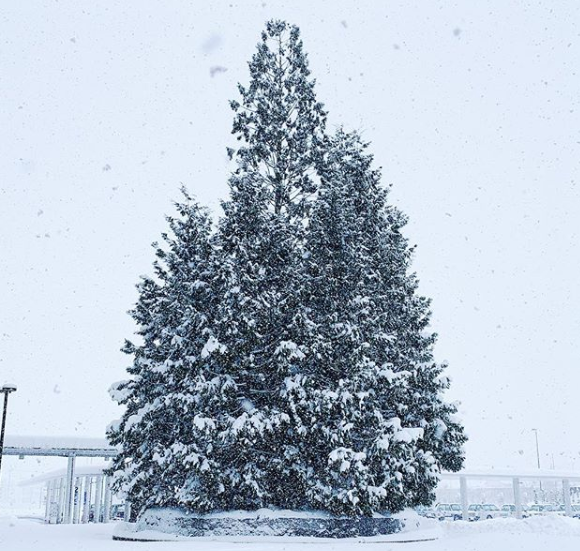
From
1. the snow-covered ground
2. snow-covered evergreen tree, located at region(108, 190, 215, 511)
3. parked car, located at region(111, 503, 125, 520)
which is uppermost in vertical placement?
snow-covered evergreen tree, located at region(108, 190, 215, 511)

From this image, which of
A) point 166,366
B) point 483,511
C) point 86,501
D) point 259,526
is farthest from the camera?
point 483,511

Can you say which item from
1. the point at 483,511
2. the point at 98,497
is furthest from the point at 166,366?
the point at 483,511

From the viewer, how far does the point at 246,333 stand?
20641mm

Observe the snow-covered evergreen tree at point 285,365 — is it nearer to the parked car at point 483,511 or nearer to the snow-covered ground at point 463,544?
the snow-covered ground at point 463,544

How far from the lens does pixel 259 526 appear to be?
759 inches

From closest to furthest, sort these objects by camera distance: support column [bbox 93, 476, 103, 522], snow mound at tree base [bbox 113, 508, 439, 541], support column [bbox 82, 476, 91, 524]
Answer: snow mound at tree base [bbox 113, 508, 439, 541]
support column [bbox 93, 476, 103, 522]
support column [bbox 82, 476, 91, 524]

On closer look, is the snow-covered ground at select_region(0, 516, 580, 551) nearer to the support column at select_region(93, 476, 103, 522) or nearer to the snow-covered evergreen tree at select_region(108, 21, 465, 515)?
the snow-covered evergreen tree at select_region(108, 21, 465, 515)

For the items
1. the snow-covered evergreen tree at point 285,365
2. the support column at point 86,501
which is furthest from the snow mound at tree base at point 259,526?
the support column at point 86,501

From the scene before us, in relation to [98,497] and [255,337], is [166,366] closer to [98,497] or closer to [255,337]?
[255,337]

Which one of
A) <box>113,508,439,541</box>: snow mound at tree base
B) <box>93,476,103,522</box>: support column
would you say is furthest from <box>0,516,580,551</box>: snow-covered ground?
<box>93,476,103,522</box>: support column

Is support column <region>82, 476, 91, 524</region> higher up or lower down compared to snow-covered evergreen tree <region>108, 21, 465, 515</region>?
lower down

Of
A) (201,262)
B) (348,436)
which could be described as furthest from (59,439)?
(348,436)

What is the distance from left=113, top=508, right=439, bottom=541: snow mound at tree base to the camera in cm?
1922

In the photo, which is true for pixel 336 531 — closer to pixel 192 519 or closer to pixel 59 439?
pixel 192 519
